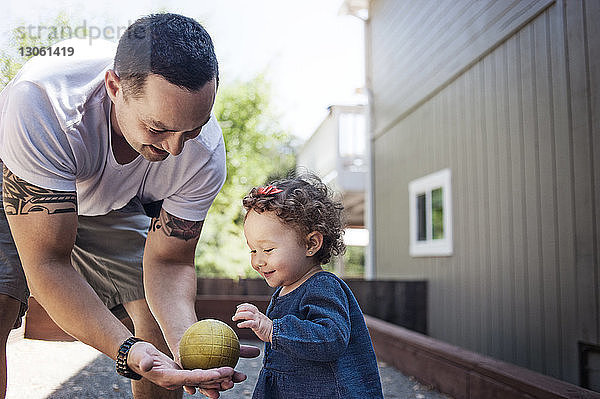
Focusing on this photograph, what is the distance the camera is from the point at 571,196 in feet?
12.1

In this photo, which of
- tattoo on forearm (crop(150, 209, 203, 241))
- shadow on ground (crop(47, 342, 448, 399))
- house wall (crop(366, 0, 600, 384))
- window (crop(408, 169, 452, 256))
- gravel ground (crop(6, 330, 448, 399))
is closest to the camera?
tattoo on forearm (crop(150, 209, 203, 241))

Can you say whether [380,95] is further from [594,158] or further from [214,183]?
[214,183]

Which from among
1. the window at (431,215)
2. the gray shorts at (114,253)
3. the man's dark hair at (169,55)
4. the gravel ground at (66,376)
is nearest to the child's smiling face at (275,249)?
the man's dark hair at (169,55)

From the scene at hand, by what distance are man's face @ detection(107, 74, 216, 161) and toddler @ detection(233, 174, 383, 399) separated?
0.30m

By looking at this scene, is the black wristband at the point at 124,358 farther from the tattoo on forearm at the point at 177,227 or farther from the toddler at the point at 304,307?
the tattoo on forearm at the point at 177,227

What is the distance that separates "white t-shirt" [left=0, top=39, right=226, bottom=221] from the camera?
1.59 meters

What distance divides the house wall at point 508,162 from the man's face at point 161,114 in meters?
2.50

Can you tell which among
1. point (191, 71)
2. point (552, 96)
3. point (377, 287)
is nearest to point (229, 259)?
point (377, 287)

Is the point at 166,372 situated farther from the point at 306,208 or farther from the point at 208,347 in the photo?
the point at 306,208

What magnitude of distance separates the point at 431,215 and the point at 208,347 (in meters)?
4.76

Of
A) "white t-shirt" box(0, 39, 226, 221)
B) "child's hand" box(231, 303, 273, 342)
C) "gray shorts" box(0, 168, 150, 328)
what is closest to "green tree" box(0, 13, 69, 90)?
"white t-shirt" box(0, 39, 226, 221)

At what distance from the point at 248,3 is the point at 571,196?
2265mm

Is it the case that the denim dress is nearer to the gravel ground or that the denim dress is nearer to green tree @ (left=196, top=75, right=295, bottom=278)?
the gravel ground

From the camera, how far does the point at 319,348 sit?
165 centimetres
